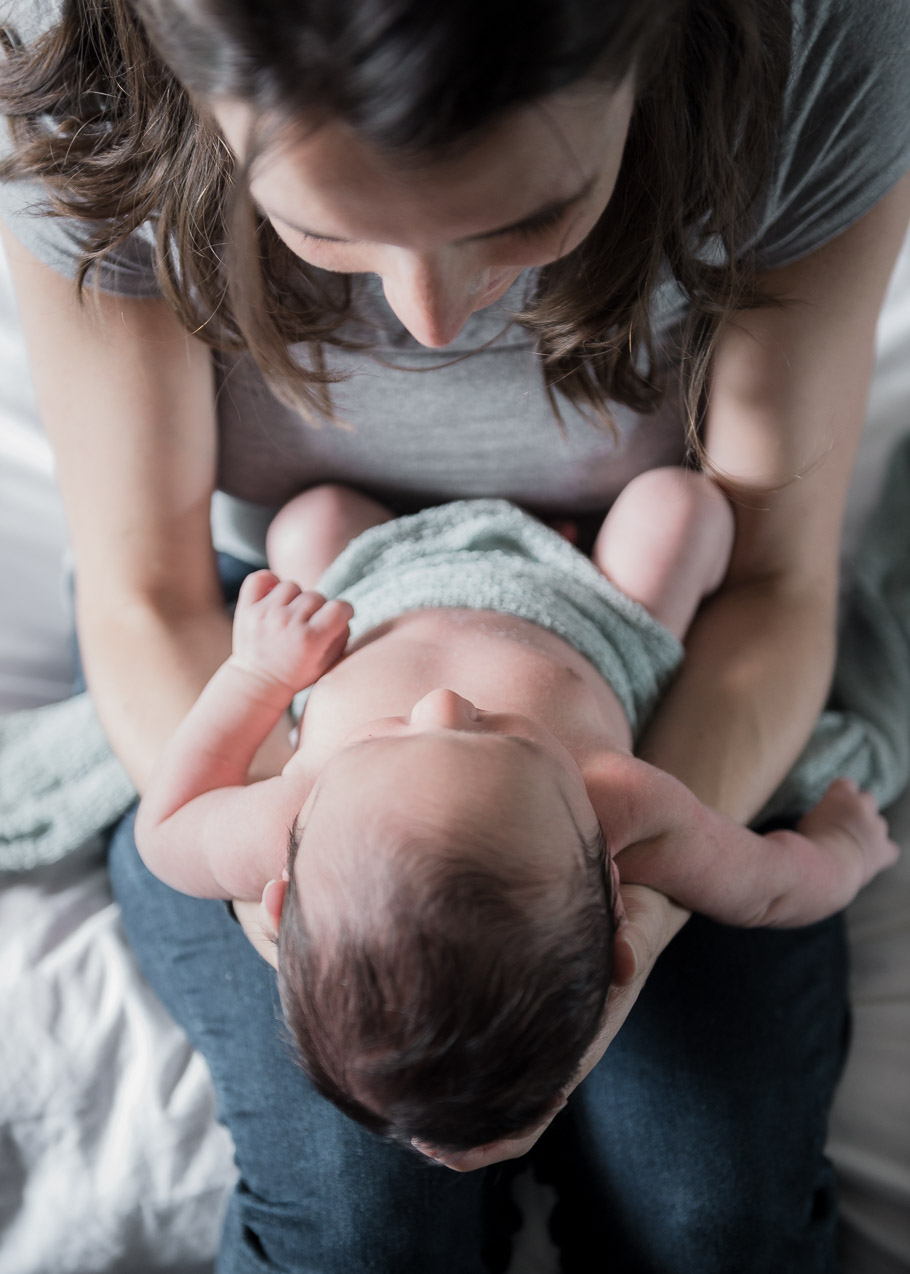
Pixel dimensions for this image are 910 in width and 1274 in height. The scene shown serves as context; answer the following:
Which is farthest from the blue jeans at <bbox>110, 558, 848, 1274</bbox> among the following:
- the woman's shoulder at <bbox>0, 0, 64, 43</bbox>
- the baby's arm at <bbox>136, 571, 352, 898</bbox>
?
the woman's shoulder at <bbox>0, 0, 64, 43</bbox>

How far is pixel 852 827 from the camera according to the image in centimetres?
101

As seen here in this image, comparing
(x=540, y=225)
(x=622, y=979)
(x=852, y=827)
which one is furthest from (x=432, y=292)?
(x=852, y=827)

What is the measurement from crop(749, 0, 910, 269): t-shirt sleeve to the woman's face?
0.82 ft

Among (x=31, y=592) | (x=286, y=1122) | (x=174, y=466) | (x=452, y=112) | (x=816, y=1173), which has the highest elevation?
(x=452, y=112)

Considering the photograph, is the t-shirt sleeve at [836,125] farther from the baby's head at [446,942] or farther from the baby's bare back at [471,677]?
the baby's head at [446,942]

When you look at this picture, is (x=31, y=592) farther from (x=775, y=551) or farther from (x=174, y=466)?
(x=775, y=551)

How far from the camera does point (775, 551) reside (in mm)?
1052

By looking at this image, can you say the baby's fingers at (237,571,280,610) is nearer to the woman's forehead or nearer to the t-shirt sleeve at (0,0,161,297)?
the t-shirt sleeve at (0,0,161,297)

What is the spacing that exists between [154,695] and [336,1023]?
0.45 meters

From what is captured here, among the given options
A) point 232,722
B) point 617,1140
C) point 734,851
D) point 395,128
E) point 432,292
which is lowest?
point 617,1140

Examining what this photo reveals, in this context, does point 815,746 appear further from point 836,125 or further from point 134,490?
point 134,490

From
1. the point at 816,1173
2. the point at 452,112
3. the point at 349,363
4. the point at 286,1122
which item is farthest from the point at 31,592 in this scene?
the point at 816,1173

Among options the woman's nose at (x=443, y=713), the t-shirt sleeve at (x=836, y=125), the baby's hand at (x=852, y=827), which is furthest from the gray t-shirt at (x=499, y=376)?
the baby's hand at (x=852, y=827)

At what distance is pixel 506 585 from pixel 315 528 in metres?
0.23
